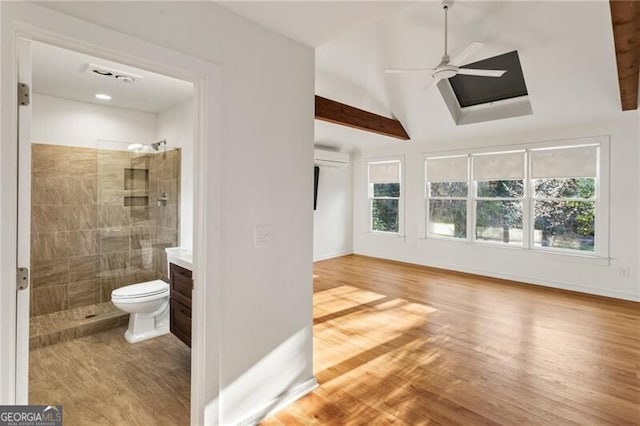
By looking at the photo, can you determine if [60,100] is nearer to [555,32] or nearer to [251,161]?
[251,161]

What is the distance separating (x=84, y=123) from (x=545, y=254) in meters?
6.61

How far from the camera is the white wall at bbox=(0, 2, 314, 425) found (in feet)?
5.46

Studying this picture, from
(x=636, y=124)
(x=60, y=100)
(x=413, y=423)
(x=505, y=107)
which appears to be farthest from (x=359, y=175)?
(x=413, y=423)

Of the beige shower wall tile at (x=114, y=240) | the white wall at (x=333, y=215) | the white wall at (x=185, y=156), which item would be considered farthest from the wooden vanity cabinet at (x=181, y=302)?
the white wall at (x=333, y=215)

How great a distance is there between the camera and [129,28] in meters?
1.45

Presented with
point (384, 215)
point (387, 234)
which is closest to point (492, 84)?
point (384, 215)

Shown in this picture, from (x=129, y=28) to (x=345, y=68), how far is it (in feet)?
10.7

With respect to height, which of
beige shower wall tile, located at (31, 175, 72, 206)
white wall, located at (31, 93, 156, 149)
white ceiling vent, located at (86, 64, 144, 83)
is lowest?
beige shower wall tile, located at (31, 175, 72, 206)

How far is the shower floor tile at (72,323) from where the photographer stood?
118 inches

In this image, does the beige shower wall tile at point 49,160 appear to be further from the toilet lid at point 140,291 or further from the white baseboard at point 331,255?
the white baseboard at point 331,255

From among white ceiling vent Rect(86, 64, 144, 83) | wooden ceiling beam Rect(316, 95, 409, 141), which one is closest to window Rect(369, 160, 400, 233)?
wooden ceiling beam Rect(316, 95, 409, 141)

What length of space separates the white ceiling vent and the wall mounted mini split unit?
406 cm

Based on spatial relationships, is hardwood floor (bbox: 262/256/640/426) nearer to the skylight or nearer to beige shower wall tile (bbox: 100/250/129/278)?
beige shower wall tile (bbox: 100/250/129/278)

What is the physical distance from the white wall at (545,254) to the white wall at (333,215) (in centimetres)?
70
